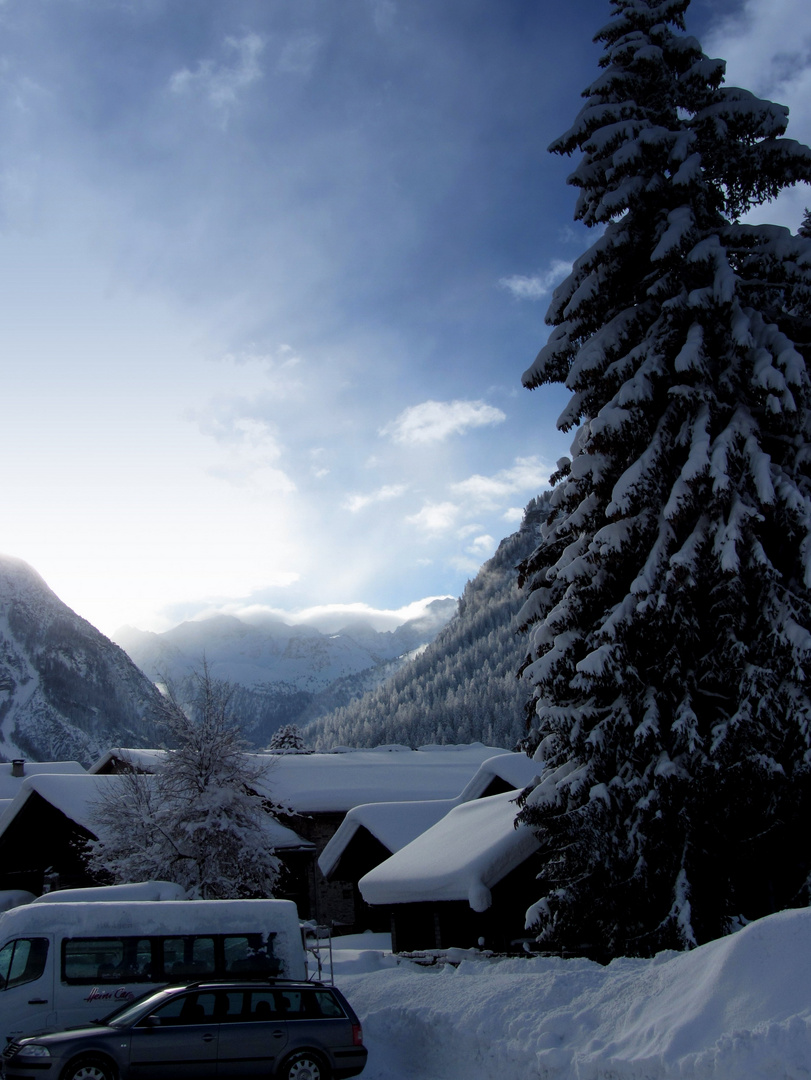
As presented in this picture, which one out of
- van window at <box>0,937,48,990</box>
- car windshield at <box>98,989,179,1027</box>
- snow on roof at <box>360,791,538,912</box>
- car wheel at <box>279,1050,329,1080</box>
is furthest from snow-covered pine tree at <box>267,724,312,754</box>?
car wheel at <box>279,1050,329,1080</box>

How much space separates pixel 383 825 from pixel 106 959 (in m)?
14.7

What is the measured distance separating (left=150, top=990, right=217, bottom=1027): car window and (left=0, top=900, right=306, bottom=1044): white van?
3.02 ft

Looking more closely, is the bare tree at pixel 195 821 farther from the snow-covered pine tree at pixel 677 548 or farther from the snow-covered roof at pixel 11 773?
the snow-covered roof at pixel 11 773

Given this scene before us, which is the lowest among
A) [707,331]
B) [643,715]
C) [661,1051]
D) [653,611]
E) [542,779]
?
[661,1051]

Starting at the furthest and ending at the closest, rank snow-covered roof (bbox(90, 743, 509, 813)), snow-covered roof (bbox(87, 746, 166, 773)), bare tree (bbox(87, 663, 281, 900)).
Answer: snow-covered roof (bbox(90, 743, 509, 813)) → snow-covered roof (bbox(87, 746, 166, 773)) → bare tree (bbox(87, 663, 281, 900))

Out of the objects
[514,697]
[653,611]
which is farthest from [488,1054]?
[514,697]

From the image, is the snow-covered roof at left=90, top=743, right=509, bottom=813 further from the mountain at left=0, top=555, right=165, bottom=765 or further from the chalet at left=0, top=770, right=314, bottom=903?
the mountain at left=0, top=555, right=165, bottom=765

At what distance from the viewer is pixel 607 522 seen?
535 inches

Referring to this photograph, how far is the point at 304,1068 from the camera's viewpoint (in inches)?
414

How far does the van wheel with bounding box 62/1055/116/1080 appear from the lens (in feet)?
32.2

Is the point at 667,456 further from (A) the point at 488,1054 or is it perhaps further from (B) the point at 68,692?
(B) the point at 68,692

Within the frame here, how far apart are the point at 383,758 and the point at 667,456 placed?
111ft

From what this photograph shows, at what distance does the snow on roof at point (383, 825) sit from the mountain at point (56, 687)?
6013 inches

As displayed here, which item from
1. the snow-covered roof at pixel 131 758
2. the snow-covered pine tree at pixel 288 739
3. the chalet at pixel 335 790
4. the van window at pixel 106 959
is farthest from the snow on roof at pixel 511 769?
the snow-covered pine tree at pixel 288 739
